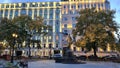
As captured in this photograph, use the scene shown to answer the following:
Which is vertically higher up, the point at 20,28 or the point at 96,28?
the point at 20,28

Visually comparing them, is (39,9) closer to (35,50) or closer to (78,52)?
(35,50)

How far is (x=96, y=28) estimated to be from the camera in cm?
5216

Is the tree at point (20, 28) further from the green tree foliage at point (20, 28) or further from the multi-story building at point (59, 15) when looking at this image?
the multi-story building at point (59, 15)

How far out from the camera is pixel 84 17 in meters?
55.2

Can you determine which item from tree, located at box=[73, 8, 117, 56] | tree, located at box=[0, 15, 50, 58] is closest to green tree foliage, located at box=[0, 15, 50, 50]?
tree, located at box=[0, 15, 50, 58]

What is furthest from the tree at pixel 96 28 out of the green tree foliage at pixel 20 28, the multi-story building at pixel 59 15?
the multi-story building at pixel 59 15

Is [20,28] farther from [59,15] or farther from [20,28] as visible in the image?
[59,15]

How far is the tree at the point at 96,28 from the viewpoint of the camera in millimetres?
52156

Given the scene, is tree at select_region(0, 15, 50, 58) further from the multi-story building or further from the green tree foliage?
the multi-story building

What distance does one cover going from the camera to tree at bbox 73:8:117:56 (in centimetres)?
5216

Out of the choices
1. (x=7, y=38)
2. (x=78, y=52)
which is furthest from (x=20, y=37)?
(x=78, y=52)

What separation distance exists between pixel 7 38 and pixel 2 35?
1407mm

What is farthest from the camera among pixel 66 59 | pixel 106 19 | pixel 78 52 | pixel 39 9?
pixel 39 9

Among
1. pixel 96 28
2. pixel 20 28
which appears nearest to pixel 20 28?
pixel 20 28
